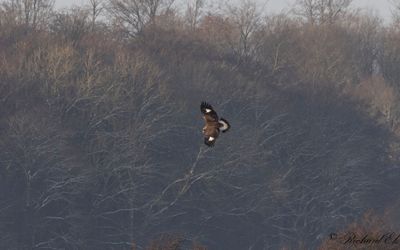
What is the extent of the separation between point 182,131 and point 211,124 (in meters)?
37.6

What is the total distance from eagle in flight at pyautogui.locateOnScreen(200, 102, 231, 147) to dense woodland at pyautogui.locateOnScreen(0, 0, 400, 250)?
90.3 feet

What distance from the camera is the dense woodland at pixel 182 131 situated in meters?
51.7

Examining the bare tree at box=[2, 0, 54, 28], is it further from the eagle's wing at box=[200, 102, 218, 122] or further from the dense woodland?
the eagle's wing at box=[200, 102, 218, 122]

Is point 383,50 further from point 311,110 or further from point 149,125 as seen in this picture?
point 149,125

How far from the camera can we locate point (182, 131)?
5594 centimetres

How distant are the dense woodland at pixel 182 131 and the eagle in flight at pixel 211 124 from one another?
90.3 feet

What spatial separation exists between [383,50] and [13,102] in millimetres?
27856

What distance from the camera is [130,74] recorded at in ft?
180

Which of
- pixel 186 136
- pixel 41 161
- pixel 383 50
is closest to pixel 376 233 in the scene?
pixel 41 161

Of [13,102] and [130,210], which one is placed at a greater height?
[13,102]
